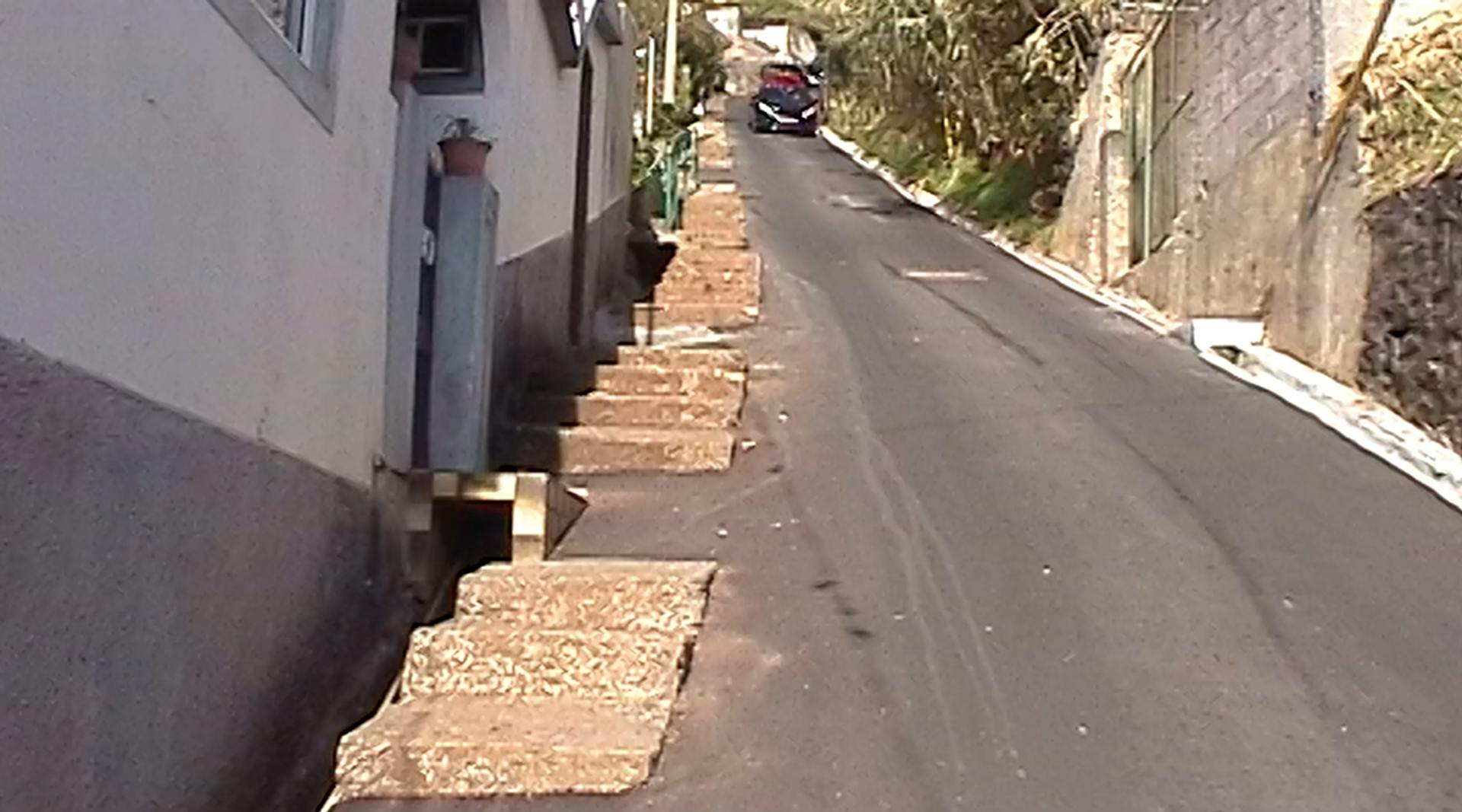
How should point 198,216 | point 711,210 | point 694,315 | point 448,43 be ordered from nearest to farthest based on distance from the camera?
point 198,216 < point 448,43 < point 694,315 < point 711,210

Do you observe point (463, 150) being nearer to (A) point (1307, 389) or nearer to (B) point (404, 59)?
(B) point (404, 59)

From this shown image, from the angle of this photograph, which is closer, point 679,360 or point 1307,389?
point 679,360

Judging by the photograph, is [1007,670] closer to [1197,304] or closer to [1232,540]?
[1232,540]

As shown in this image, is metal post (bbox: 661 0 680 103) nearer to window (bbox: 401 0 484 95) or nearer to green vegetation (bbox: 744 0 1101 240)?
green vegetation (bbox: 744 0 1101 240)

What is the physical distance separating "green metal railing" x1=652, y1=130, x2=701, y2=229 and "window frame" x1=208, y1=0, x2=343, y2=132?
12.5 metres

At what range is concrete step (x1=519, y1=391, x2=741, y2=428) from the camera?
10.3 m

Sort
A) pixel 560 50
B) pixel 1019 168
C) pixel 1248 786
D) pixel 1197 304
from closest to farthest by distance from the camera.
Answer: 1. pixel 1248 786
2. pixel 560 50
3. pixel 1197 304
4. pixel 1019 168

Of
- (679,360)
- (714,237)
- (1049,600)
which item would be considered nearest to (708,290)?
(714,237)

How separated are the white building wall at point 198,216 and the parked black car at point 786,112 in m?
33.8

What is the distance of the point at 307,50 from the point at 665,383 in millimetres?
4992

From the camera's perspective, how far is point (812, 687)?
6.24 metres

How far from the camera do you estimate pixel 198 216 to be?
4.92 metres

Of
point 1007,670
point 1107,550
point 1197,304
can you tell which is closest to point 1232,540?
point 1107,550

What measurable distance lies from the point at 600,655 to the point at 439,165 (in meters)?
3.23
